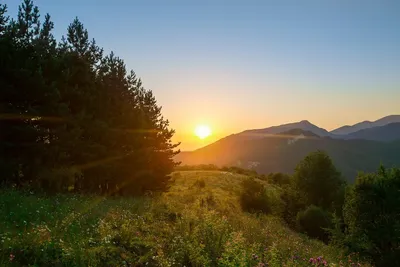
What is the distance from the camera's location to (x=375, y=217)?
25422mm

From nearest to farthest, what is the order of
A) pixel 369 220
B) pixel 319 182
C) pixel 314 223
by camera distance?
pixel 369 220 < pixel 314 223 < pixel 319 182

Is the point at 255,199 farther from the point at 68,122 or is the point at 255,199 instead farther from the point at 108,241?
the point at 108,241

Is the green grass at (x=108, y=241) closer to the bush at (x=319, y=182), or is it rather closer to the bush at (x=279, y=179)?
the bush at (x=319, y=182)

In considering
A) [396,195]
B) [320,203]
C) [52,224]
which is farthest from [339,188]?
[52,224]

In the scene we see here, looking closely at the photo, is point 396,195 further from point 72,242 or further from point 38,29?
point 38,29

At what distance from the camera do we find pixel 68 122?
21891 mm

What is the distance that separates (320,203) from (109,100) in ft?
131

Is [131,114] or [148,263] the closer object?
[148,263]

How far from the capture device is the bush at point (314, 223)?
42312 millimetres

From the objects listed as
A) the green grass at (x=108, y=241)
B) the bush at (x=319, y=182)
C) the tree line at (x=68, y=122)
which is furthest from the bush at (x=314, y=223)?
the green grass at (x=108, y=241)

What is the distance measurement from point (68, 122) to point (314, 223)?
33.9 m

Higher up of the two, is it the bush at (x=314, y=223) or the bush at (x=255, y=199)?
the bush at (x=255, y=199)

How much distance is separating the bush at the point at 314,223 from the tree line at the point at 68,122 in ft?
66.8

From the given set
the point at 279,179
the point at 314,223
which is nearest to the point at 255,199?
the point at 314,223
